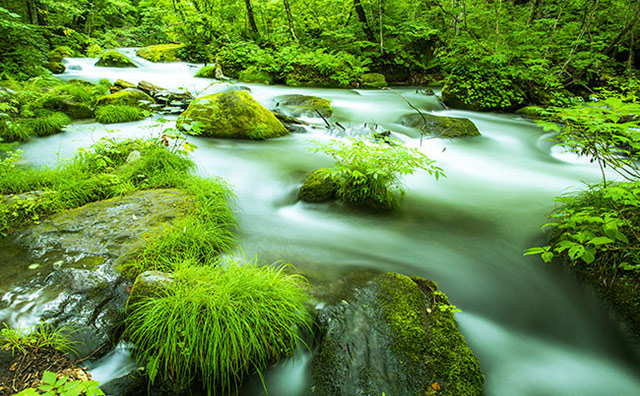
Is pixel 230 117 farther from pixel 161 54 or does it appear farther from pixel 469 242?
pixel 161 54

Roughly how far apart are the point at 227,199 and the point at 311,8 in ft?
43.7

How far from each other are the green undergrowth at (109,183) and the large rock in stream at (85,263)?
0.21 metres

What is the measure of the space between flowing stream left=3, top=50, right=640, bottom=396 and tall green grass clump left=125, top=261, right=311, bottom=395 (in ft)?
0.54

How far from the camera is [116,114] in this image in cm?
626

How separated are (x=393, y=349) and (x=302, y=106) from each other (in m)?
7.04

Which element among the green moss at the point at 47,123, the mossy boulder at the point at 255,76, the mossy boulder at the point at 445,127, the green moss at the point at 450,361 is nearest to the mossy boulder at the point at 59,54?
the mossy boulder at the point at 255,76

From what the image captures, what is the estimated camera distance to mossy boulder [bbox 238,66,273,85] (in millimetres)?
11172

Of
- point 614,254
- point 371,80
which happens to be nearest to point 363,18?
point 371,80

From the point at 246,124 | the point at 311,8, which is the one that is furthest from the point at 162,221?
the point at 311,8

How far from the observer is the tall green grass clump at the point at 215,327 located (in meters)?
1.74

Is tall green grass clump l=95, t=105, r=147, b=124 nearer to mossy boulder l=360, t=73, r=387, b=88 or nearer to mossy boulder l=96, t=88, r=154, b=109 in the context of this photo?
mossy boulder l=96, t=88, r=154, b=109

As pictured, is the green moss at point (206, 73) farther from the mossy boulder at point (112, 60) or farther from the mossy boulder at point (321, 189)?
the mossy boulder at point (321, 189)

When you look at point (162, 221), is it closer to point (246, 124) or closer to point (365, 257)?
point (365, 257)

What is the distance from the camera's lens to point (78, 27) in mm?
17062
